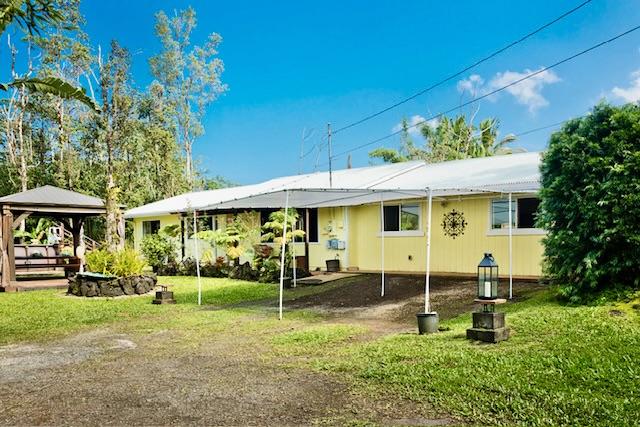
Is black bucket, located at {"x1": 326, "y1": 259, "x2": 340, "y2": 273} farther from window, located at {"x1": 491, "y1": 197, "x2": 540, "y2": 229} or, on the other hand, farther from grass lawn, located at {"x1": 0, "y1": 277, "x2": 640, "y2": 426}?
grass lawn, located at {"x1": 0, "y1": 277, "x2": 640, "y2": 426}

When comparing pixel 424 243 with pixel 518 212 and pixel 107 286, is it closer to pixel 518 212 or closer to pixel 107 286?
pixel 518 212

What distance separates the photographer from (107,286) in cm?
1280

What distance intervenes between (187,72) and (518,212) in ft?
85.4

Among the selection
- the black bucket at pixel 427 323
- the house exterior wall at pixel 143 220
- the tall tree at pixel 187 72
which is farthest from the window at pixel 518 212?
the tall tree at pixel 187 72

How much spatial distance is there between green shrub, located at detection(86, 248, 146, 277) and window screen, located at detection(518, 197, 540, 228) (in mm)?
9991

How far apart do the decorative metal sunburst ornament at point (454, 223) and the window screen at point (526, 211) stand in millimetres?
1444

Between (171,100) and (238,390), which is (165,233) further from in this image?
(238,390)

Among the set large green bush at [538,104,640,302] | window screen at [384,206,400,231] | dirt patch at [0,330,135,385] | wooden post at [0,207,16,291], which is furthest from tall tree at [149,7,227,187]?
large green bush at [538,104,640,302]

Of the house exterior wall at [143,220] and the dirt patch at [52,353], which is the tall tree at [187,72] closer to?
the house exterior wall at [143,220]

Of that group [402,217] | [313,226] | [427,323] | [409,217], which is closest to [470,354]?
[427,323]

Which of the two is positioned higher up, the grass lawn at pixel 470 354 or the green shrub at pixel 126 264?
the green shrub at pixel 126 264

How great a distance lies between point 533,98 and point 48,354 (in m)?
28.0

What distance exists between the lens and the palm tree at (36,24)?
697 cm

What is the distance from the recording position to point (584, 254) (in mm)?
7609
